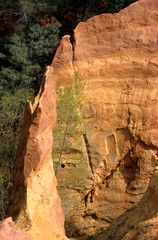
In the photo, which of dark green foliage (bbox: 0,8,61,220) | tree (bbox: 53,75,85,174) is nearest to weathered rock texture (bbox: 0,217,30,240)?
tree (bbox: 53,75,85,174)

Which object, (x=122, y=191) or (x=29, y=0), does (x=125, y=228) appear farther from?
(x=29, y=0)

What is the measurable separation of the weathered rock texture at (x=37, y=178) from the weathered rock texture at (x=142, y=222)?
1.53 metres

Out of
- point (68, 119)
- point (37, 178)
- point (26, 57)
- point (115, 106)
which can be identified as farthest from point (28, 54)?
point (37, 178)

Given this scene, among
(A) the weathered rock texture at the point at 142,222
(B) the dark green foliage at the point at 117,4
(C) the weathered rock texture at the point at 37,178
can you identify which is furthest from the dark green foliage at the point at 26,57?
(A) the weathered rock texture at the point at 142,222

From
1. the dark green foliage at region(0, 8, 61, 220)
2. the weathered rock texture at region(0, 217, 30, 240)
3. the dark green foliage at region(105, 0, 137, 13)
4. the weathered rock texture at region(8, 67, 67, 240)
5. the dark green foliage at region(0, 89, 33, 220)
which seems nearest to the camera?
the weathered rock texture at region(0, 217, 30, 240)

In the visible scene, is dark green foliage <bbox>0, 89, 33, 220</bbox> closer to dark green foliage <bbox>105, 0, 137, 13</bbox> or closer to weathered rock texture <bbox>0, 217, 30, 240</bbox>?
weathered rock texture <bbox>0, 217, 30, 240</bbox>

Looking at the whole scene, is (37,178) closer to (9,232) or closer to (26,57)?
(9,232)

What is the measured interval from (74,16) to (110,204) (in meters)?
9.91

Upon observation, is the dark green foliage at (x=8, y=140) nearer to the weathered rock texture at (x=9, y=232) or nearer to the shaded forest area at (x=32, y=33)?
the shaded forest area at (x=32, y=33)

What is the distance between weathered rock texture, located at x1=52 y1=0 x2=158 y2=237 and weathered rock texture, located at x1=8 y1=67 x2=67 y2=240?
2.99m

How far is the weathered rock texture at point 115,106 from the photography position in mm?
10945

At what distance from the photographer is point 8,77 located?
14859 mm

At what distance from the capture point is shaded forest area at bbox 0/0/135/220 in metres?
14.9

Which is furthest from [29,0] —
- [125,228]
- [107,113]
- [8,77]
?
[125,228]
